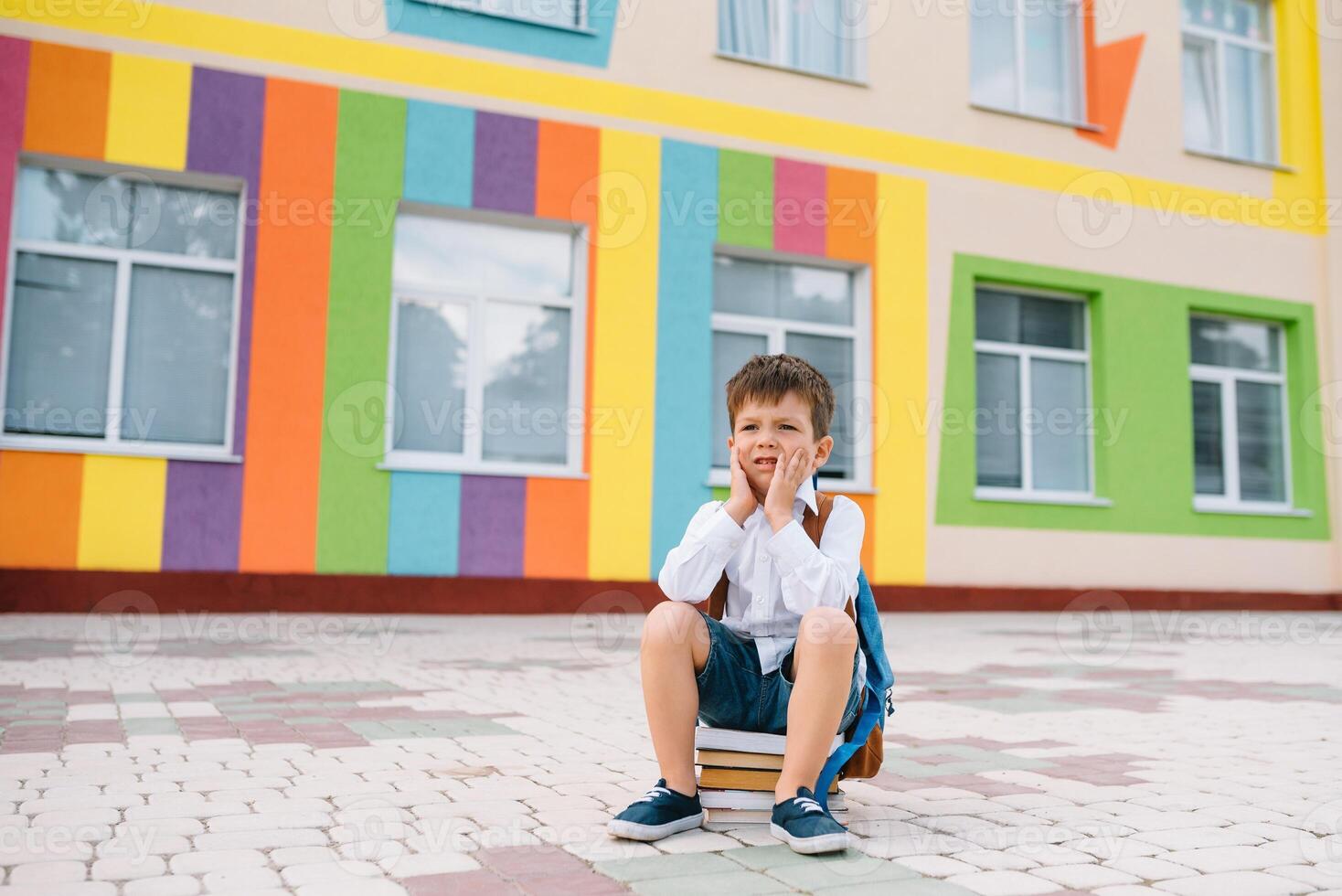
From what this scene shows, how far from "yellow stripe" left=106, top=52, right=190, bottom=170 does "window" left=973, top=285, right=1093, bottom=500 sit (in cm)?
735

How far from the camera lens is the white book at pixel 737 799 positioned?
106 inches

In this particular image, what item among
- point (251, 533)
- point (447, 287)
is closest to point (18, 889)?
point (251, 533)

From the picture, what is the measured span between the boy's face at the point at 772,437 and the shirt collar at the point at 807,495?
0.04m

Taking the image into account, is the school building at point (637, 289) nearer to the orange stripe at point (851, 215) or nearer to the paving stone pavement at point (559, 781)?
the orange stripe at point (851, 215)

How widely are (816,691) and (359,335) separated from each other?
7.15 meters

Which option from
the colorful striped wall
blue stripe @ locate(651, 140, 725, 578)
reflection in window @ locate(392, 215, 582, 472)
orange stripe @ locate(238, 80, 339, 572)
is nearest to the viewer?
the colorful striped wall

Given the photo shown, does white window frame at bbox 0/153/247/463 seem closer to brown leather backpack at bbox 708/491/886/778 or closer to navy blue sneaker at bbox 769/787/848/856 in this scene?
brown leather backpack at bbox 708/491/886/778

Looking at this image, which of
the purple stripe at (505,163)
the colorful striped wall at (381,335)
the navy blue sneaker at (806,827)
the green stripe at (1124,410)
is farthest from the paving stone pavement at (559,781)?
the green stripe at (1124,410)

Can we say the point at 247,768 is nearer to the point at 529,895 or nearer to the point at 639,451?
the point at 529,895

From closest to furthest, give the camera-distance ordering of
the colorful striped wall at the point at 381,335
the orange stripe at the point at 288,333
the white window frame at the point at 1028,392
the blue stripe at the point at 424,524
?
the colorful striped wall at the point at 381,335
the orange stripe at the point at 288,333
the blue stripe at the point at 424,524
the white window frame at the point at 1028,392

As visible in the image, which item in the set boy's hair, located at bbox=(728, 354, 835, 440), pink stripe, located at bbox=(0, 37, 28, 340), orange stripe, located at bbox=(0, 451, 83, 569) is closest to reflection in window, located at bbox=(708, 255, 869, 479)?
orange stripe, located at bbox=(0, 451, 83, 569)

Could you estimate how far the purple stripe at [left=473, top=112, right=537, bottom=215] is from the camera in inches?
Answer: 372

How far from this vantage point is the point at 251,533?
28.1 feet

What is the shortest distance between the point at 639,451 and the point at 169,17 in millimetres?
4914
